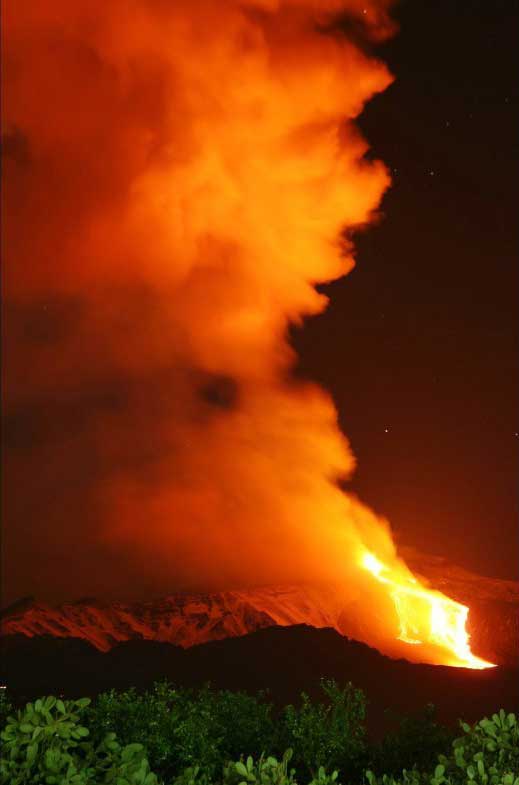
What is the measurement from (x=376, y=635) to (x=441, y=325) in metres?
7.67

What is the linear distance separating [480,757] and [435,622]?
13.8 m

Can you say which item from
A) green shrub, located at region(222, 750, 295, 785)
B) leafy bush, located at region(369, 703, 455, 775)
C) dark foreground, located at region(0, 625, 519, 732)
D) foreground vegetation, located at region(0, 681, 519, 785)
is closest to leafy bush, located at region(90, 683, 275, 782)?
foreground vegetation, located at region(0, 681, 519, 785)

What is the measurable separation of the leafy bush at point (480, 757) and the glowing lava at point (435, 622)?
11775 mm

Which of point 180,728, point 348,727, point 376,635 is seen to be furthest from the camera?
point 376,635

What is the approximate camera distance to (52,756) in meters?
3.06

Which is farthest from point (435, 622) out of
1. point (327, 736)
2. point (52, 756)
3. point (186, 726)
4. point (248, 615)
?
point (52, 756)

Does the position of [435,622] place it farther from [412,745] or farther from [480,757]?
[480,757]

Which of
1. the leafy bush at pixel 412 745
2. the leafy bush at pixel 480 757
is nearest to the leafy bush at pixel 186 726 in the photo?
the leafy bush at pixel 412 745

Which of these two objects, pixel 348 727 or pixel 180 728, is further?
pixel 348 727

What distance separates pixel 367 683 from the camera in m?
16.3

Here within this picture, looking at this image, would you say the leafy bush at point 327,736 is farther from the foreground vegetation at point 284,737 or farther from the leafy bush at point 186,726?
the leafy bush at point 186,726

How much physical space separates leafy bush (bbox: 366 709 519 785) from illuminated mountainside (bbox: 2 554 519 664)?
948 cm

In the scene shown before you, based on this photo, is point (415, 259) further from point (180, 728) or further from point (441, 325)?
point (180, 728)

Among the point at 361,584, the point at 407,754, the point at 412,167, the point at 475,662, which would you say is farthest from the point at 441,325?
the point at 407,754
